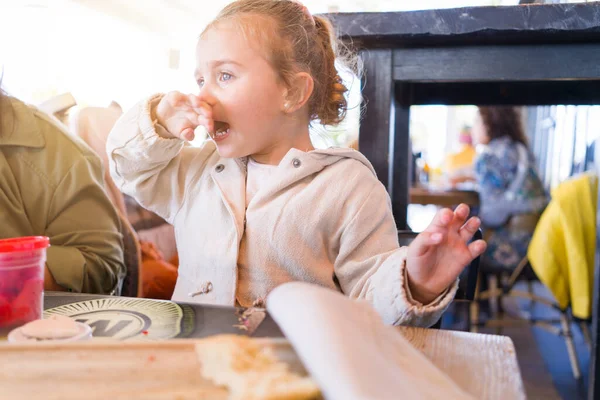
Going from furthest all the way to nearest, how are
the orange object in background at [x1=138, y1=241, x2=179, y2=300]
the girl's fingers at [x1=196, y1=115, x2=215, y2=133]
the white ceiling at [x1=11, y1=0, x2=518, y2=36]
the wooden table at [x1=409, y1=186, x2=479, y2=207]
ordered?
the white ceiling at [x1=11, y1=0, x2=518, y2=36] < the wooden table at [x1=409, y1=186, x2=479, y2=207] < the orange object in background at [x1=138, y1=241, x2=179, y2=300] < the girl's fingers at [x1=196, y1=115, x2=215, y2=133]

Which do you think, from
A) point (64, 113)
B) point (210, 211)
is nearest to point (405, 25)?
point (210, 211)

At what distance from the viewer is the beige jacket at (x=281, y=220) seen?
3.37ft

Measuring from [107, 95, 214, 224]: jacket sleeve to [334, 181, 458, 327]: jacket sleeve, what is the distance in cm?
38

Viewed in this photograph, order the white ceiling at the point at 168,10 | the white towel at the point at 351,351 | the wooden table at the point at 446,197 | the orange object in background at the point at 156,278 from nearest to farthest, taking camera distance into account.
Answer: the white towel at the point at 351,351
the orange object in background at the point at 156,278
the wooden table at the point at 446,197
the white ceiling at the point at 168,10

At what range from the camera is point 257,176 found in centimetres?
115

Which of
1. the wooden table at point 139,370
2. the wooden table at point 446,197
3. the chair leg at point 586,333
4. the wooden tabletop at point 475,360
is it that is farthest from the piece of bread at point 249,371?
the wooden table at point 446,197

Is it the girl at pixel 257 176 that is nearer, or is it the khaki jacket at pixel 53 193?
the girl at pixel 257 176

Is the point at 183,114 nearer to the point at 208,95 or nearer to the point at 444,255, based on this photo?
the point at 208,95

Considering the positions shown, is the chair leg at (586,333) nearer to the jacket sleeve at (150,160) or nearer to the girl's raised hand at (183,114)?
the jacket sleeve at (150,160)

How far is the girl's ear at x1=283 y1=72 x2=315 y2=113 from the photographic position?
113cm

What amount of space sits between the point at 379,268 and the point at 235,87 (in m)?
0.43

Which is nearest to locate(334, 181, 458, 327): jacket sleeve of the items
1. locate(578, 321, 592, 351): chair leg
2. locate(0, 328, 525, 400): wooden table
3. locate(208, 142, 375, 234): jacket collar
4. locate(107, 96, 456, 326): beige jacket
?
locate(107, 96, 456, 326): beige jacket

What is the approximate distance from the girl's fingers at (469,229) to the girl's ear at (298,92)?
0.48 meters

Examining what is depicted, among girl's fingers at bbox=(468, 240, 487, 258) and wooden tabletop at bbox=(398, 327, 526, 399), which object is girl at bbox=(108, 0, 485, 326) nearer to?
girl's fingers at bbox=(468, 240, 487, 258)
